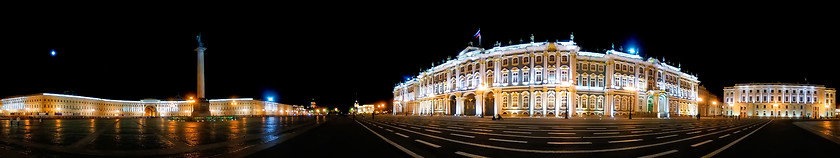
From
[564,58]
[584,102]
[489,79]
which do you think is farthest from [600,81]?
[489,79]

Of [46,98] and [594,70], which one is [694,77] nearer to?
[594,70]

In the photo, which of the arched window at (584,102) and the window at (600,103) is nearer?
the arched window at (584,102)

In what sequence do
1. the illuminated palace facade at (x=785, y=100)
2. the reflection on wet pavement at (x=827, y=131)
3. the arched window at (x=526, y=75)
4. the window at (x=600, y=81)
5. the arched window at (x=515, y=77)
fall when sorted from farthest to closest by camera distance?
1. the illuminated palace facade at (x=785, y=100)
2. the window at (x=600, y=81)
3. the arched window at (x=515, y=77)
4. the arched window at (x=526, y=75)
5. the reflection on wet pavement at (x=827, y=131)

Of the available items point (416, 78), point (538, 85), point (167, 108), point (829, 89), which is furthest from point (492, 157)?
point (167, 108)

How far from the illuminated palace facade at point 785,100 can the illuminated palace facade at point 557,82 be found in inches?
2077

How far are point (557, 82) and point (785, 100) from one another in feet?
289

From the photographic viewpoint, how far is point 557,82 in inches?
2087

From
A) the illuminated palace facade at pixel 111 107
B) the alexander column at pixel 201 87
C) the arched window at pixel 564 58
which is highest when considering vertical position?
the arched window at pixel 564 58

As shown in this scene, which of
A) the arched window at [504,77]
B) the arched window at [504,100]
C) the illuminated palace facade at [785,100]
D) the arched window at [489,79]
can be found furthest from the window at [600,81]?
the illuminated palace facade at [785,100]

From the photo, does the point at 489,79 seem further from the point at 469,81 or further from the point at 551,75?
the point at 551,75

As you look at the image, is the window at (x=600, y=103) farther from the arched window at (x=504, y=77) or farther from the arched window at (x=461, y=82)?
the arched window at (x=461, y=82)

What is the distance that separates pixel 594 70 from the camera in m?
56.7

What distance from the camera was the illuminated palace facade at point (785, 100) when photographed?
98312mm

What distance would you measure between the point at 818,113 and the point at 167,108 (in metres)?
216
